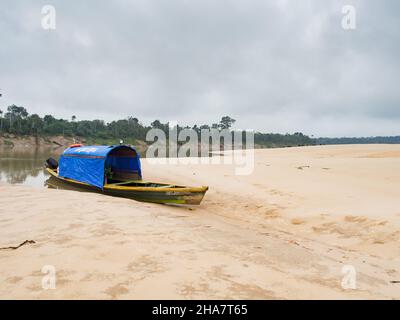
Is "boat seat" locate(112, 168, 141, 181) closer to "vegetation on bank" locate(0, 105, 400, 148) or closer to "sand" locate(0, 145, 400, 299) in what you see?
"sand" locate(0, 145, 400, 299)

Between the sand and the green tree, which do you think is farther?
the green tree

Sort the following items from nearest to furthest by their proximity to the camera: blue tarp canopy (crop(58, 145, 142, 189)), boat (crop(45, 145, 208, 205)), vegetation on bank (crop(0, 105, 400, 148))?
boat (crop(45, 145, 208, 205)) < blue tarp canopy (crop(58, 145, 142, 189)) < vegetation on bank (crop(0, 105, 400, 148))

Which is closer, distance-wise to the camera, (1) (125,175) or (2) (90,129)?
(1) (125,175)

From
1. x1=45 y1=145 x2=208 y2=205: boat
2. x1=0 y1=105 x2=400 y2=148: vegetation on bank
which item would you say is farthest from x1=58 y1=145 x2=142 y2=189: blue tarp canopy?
x1=0 y1=105 x2=400 y2=148: vegetation on bank

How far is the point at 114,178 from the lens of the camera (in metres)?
15.9

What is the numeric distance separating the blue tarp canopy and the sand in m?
3.39

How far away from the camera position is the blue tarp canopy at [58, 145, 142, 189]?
1307 centimetres

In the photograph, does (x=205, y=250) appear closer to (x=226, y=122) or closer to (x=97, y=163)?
(x=97, y=163)

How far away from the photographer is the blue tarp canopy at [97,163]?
42.9ft

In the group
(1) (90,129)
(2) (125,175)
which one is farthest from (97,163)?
(1) (90,129)

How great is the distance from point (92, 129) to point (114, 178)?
78.8 m
